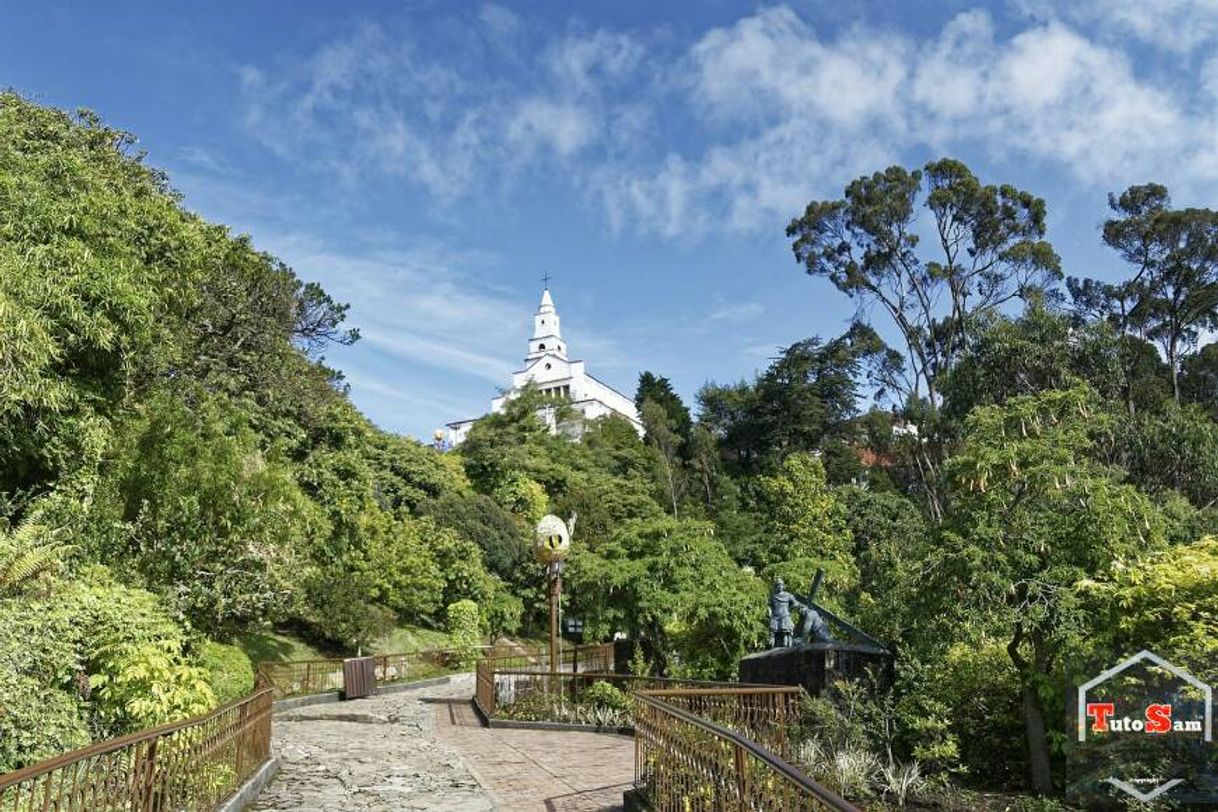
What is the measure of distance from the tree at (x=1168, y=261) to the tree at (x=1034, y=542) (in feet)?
89.0

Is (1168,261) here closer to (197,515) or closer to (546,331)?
(197,515)

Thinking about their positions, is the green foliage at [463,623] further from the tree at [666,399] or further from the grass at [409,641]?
the tree at [666,399]

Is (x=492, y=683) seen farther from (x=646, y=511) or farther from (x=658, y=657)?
(x=646, y=511)

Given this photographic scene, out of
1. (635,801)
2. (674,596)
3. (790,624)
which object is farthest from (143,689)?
(674,596)

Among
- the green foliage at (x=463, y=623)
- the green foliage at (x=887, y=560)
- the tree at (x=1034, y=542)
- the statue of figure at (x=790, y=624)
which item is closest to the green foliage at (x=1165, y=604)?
the tree at (x=1034, y=542)

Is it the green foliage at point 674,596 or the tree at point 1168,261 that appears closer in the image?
the green foliage at point 674,596

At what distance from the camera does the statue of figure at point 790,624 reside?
1193 centimetres

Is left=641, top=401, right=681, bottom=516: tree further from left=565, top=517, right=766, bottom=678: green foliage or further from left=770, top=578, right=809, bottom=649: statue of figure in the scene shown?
left=770, top=578, right=809, bottom=649: statue of figure

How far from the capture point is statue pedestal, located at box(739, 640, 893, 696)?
10477 millimetres

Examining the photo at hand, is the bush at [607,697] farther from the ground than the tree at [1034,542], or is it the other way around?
the tree at [1034,542]

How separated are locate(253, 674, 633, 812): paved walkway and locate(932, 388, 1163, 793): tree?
4.17 metres

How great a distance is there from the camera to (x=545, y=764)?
10.9 m

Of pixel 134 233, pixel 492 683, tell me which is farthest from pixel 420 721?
pixel 134 233

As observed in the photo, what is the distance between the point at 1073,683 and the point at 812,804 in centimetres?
571
